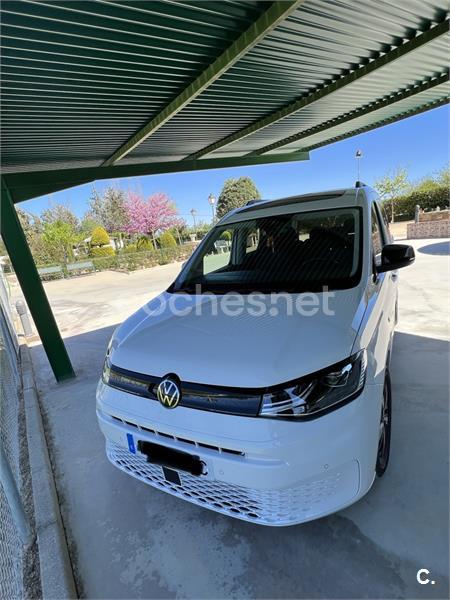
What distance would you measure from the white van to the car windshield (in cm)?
2

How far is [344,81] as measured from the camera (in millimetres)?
4078

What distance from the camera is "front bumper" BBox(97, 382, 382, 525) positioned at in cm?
147

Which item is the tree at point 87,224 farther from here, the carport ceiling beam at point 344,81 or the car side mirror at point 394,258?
the car side mirror at point 394,258

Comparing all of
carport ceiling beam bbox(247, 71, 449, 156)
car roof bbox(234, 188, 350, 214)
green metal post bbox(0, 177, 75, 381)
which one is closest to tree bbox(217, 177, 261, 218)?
carport ceiling beam bbox(247, 71, 449, 156)

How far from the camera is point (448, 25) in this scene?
3158 mm

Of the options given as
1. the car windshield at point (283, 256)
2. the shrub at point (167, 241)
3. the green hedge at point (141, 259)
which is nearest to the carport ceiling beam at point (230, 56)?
the car windshield at point (283, 256)

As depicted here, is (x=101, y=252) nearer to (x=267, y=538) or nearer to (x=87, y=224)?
(x=87, y=224)

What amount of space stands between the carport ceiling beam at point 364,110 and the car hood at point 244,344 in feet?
15.2

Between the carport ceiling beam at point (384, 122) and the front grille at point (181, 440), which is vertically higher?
the carport ceiling beam at point (384, 122)

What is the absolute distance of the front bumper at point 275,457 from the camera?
1.47 meters

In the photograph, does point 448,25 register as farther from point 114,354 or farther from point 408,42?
point 114,354

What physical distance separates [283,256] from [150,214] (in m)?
30.0

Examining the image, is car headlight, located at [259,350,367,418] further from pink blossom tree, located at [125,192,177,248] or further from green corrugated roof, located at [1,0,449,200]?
pink blossom tree, located at [125,192,177,248]

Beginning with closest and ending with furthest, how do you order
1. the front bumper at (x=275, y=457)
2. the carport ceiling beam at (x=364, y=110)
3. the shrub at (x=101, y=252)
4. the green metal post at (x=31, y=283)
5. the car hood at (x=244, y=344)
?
the front bumper at (x=275, y=457)
the car hood at (x=244, y=344)
the green metal post at (x=31, y=283)
the carport ceiling beam at (x=364, y=110)
the shrub at (x=101, y=252)
